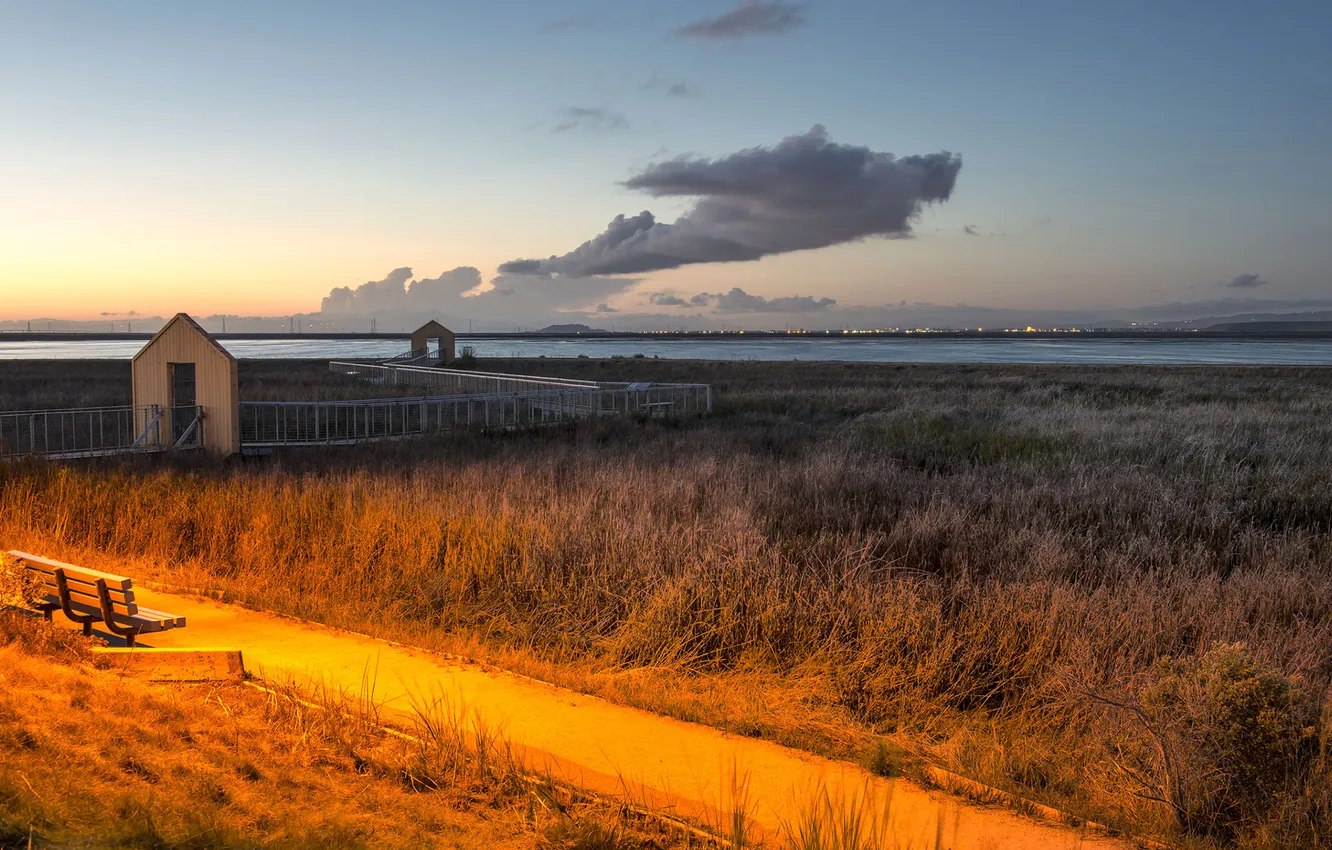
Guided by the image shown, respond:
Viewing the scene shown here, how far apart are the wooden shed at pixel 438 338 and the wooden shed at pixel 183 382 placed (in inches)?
1281

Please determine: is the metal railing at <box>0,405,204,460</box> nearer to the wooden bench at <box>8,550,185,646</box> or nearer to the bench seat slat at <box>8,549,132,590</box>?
the bench seat slat at <box>8,549,132,590</box>

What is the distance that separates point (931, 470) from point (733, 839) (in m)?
12.7

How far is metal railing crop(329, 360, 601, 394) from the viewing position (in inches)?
1191

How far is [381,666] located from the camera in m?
6.33

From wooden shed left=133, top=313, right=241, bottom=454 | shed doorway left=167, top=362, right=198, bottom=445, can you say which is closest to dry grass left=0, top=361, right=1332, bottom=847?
wooden shed left=133, top=313, right=241, bottom=454

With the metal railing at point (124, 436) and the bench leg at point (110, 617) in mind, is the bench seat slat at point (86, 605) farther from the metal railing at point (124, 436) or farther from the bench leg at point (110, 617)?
the metal railing at point (124, 436)

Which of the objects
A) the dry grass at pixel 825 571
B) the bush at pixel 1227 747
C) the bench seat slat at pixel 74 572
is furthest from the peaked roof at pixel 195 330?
the bush at pixel 1227 747

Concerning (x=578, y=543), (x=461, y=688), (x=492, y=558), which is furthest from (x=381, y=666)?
(x=578, y=543)

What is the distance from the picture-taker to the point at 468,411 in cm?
2384

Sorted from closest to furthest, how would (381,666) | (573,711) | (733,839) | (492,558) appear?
(733,839)
(573,711)
(381,666)
(492,558)

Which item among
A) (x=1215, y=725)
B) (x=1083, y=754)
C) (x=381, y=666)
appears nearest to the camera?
(x=1215, y=725)

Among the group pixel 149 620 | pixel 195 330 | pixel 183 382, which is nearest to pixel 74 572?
pixel 149 620

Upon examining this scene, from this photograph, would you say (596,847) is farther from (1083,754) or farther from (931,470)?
(931,470)

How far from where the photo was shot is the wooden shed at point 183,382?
17391mm
